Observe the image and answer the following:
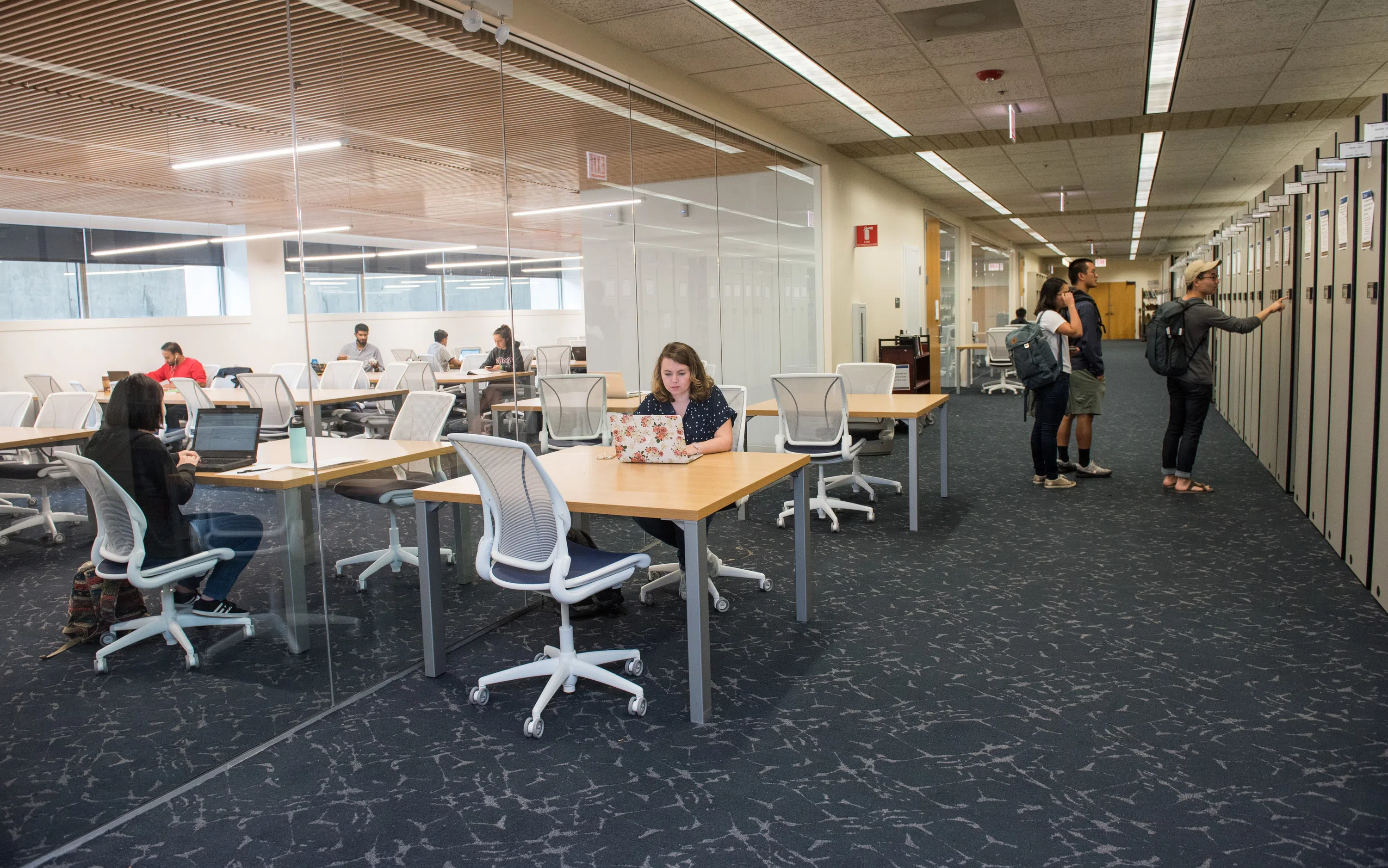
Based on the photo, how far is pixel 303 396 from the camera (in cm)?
355

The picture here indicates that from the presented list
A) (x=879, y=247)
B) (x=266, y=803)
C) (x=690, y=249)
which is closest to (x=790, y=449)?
(x=690, y=249)

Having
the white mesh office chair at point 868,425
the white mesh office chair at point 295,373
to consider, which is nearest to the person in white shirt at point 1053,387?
the white mesh office chair at point 868,425

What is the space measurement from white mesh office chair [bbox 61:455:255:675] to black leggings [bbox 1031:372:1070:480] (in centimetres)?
571

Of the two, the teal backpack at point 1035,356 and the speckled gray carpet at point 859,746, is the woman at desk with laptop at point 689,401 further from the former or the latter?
the teal backpack at point 1035,356

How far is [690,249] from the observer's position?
7.46 metres

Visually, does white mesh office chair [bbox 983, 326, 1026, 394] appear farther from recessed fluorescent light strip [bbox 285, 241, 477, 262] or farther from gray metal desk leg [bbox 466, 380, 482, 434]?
recessed fluorescent light strip [bbox 285, 241, 477, 262]

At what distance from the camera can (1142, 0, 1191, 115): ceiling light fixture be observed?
19.0ft

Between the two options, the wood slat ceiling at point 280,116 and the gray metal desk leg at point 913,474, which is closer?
the wood slat ceiling at point 280,116

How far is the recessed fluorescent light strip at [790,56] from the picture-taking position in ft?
18.5

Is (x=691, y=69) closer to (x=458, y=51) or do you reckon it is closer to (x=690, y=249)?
(x=690, y=249)

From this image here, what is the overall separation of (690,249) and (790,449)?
6.82 ft

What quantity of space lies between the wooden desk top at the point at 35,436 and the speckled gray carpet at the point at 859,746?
39 cm

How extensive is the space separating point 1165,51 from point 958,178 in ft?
20.1

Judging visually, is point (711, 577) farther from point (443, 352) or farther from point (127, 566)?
point (127, 566)
